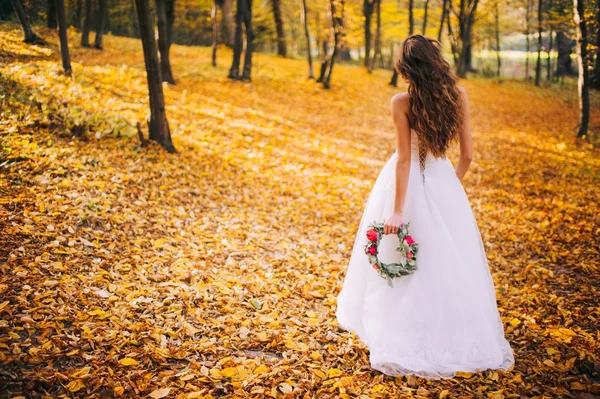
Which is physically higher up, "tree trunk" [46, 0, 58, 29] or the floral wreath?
"tree trunk" [46, 0, 58, 29]

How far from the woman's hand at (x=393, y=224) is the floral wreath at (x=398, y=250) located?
44mm

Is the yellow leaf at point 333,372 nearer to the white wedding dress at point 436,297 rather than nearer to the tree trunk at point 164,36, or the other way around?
the white wedding dress at point 436,297

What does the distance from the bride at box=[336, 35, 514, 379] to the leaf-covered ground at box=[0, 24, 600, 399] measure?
0.72ft

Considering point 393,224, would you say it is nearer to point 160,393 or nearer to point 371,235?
point 371,235

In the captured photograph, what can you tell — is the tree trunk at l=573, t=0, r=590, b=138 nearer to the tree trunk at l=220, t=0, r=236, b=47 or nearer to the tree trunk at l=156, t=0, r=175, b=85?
the tree trunk at l=156, t=0, r=175, b=85

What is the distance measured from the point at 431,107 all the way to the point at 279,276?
10.2 ft

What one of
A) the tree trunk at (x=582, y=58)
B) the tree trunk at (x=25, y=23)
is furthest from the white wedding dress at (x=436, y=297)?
the tree trunk at (x=25, y=23)

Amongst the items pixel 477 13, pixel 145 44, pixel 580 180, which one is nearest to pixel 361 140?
pixel 580 180

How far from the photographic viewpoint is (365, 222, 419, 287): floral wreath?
3.39 metres

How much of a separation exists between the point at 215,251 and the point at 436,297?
3.34m

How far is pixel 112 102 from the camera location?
10.0 meters

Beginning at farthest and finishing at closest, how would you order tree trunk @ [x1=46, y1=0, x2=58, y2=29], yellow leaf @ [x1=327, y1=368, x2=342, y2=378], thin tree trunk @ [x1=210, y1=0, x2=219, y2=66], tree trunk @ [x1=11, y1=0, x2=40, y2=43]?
thin tree trunk @ [x1=210, y1=0, x2=219, y2=66] → tree trunk @ [x1=46, y1=0, x2=58, y2=29] → tree trunk @ [x1=11, y1=0, x2=40, y2=43] → yellow leaf @ [x1=327, y1=368, x2=342, y2=378]

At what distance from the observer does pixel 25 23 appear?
12070 mm

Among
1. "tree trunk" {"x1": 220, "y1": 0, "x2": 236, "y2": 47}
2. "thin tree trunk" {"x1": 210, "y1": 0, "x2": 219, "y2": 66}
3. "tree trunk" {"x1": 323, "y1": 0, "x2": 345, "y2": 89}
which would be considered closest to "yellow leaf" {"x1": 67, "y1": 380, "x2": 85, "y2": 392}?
"tree trunk" {"x1": 323, "y1": 0, "x2": 345, "y2": 89}
